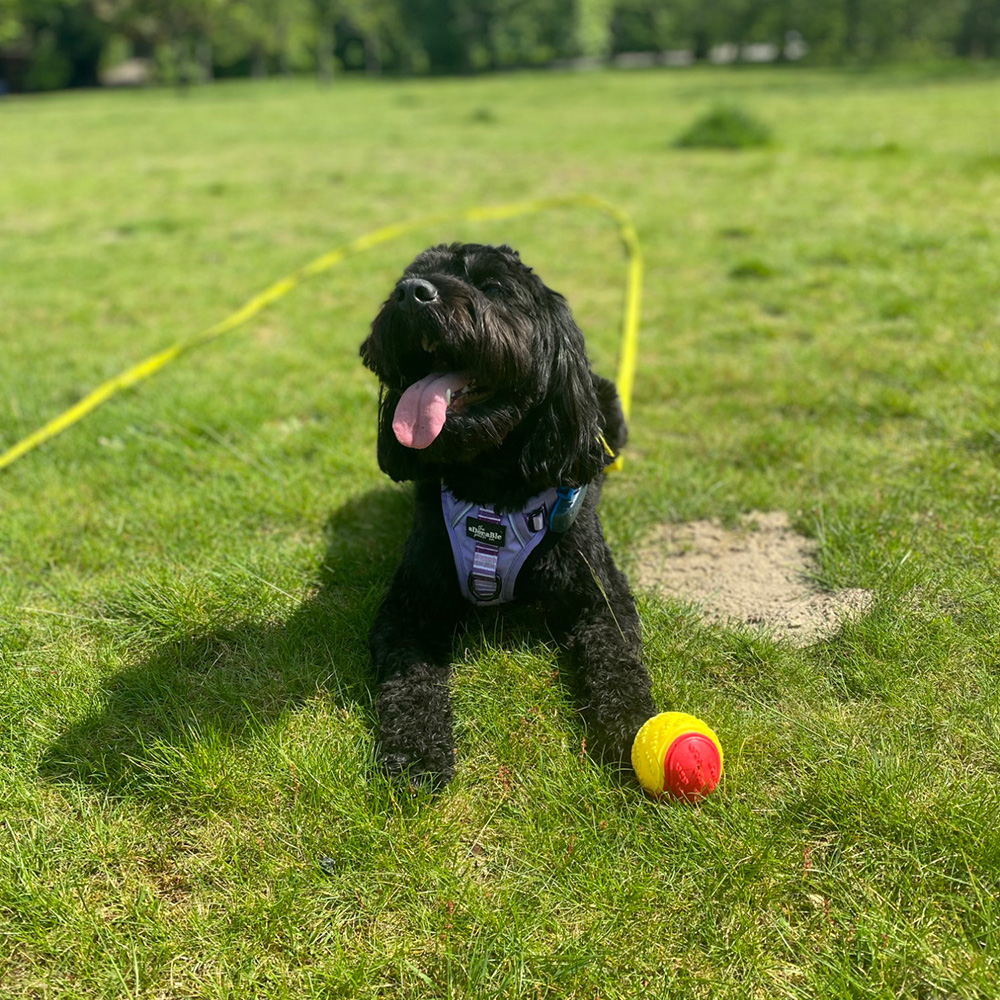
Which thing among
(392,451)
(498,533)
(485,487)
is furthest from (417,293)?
(498,533)

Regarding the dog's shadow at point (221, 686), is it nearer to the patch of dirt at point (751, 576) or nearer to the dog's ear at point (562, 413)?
the dog's ear at point (562, 413)

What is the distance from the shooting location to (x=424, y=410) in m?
2.76

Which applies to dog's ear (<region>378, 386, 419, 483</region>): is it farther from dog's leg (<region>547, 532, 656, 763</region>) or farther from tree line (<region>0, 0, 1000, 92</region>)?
tree line (<region>0, 0, 1000, 92</region>)

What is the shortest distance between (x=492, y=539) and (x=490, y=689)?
0.55 metres

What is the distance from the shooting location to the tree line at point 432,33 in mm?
49344

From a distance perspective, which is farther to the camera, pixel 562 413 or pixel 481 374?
pixel 562 413

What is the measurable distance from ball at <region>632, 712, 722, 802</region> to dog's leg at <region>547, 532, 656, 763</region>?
0.17 metres

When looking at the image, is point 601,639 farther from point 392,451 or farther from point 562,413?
point 392,451

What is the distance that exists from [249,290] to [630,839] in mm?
7472

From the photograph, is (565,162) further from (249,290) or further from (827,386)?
(827,386)

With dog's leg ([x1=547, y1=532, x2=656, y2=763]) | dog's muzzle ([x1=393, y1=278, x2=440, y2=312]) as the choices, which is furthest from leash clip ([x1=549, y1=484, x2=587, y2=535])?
dog's muzzle ([x1=393, y1=278, x2=440, y2=312])

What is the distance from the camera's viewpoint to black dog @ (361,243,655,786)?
2688mm

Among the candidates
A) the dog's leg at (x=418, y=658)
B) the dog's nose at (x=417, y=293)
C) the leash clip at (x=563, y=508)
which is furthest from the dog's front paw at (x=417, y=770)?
the dog's nose at (x=417, y=293)

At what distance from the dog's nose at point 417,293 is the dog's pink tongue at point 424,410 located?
30cm
